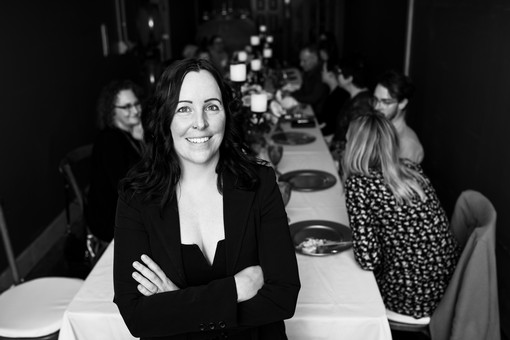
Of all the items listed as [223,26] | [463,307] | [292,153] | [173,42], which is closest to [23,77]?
[292,153]

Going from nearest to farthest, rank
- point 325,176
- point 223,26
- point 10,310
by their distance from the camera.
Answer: point 10,310 < point 325,176 < point 223,26

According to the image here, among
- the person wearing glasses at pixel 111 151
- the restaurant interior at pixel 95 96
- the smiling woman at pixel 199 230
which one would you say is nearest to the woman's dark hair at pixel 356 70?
the restaurant interior at pixel 95 96

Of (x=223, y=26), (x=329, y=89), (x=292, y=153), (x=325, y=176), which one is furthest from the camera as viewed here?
(x=223, y=26)

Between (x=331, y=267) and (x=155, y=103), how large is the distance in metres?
0.80

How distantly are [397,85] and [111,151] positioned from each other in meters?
1.54

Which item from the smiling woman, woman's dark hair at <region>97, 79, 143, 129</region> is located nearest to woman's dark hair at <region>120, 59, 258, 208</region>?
the smiling woman

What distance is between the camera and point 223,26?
413 inches

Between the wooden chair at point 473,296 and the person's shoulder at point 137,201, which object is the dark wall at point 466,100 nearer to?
the wooden chair at point 473,296

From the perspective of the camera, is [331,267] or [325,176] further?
[325,176]

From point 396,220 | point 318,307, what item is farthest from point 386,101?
point 318,307

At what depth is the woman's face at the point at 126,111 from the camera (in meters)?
2.54

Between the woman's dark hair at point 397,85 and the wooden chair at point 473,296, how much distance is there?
43.8 inches

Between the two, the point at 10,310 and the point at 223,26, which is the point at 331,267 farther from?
the point at 223,26

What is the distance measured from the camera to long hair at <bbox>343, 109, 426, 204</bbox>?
5.81ft
